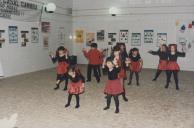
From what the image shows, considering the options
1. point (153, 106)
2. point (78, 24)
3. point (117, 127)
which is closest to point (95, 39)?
point (78, 24)

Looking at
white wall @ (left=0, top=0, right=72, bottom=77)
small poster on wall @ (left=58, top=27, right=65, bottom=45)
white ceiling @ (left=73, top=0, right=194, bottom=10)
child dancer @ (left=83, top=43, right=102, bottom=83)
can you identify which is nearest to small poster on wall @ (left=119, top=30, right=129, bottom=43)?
Answer: white ceiling @ (left=73, top=0, right=194, bottom=10)

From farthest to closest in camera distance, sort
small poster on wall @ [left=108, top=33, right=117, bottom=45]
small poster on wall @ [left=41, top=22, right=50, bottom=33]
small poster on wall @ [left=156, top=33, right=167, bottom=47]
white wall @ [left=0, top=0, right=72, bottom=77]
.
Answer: small poster on wall @ [left=108, top=33, right=117, bottom=45]
small poster on wall @ [left=156, top=33, right=167, bottom=47]
small poster on wall @ [left=41, top=22, right=50, bottom=33]
white wall @ [left=0, top=0, right=72, bottom=77]

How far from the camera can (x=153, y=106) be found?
20.6 ft

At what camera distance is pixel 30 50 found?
1138cm

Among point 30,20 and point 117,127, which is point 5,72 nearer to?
point 30,20

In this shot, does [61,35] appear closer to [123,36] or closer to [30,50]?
[30,50]

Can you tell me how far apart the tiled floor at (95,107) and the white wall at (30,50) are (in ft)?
4.40

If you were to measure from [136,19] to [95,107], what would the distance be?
8.02 metres

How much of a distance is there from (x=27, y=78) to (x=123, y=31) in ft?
18.5

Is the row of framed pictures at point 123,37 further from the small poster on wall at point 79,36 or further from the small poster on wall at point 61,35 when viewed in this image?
the small poster on wall at point 61,35

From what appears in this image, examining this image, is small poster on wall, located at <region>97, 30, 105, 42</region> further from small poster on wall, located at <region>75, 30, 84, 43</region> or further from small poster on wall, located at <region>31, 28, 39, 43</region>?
small poster on wall, located at <region>31, 28, 39, 43</region>

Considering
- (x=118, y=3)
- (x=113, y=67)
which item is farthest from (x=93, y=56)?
(x=118, y=3)

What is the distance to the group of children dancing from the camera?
5699 mm

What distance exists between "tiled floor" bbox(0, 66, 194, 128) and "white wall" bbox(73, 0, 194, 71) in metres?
4.28
